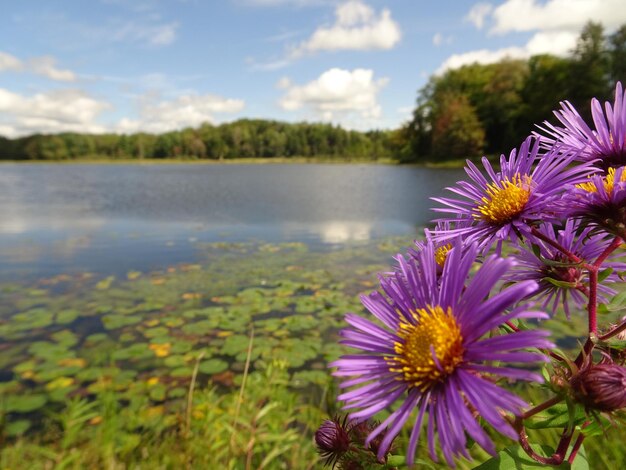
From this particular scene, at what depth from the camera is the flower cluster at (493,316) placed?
480mm

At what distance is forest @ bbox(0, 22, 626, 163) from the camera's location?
29072 millimetres

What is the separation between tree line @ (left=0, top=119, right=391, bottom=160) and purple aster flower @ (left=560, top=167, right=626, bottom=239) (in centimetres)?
7647

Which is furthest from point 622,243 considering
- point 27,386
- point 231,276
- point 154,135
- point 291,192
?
point 154,135

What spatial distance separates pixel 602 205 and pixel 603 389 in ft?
0.80

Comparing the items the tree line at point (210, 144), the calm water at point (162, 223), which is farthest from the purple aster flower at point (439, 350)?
the tree line at point (210, 144)

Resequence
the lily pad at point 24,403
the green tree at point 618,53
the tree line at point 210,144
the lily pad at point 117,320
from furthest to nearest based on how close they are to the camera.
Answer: the tree line at point 210,144 < the green tree at point 618,53 < the lily pad at point 117,320 < the lily pad at point 24,403

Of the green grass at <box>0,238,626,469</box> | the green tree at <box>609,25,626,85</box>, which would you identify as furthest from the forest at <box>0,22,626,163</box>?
the green grass at <box>0,238,626,469</box>

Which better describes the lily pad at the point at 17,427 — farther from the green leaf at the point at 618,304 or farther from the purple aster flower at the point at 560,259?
the green leaf at the point at 618,304

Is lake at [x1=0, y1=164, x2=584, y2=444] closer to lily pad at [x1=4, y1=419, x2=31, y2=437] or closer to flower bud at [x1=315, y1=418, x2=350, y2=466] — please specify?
lily pad at [x1=4, y1=419, x2=31, y2=437]

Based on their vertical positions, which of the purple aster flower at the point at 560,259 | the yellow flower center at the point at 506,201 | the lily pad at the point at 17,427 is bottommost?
the lily pad at the point at 17,427

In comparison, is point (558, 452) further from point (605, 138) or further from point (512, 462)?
point (605, 138)

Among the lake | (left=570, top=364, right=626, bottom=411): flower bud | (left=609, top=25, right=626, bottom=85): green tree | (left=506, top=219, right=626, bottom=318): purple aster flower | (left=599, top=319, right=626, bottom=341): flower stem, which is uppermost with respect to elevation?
(left=609, top=25, right=626, bottom=85): green tree

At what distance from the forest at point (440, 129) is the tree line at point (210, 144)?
7.5 inches

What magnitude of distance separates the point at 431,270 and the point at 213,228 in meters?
10.8
